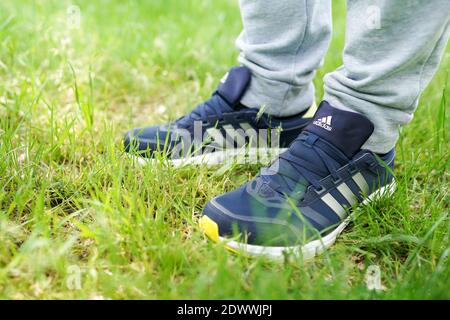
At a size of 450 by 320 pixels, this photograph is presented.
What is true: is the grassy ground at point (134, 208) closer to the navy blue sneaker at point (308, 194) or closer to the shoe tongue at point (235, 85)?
the navy blue sneaker at point (308, 194)

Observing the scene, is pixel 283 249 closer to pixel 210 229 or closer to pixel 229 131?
pixel 210 229

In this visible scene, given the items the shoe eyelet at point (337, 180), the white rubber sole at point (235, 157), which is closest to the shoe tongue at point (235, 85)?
the white rubber sole at point (235, 157)

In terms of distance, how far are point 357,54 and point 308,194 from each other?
0.32m

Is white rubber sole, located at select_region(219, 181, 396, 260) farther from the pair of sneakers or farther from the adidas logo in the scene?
the adidas logo

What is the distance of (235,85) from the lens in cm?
145

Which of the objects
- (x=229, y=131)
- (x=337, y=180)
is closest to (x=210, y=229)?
(x=337, y=180)

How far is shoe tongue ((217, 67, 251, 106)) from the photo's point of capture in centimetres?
144

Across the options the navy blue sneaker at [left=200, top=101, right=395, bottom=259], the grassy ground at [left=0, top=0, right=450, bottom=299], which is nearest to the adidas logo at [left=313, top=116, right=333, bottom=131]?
the navy blue sneaker at [left=200, top=101, right=395, bottom=259]

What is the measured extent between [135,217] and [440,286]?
62 cm

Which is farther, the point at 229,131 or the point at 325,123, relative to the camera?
the point at 229,131
